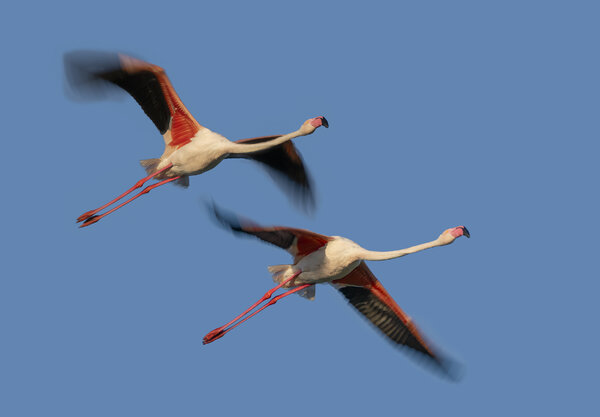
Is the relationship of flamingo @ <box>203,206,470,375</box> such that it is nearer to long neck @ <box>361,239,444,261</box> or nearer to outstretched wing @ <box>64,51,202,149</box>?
long neck @ <box>361,239,444,261</box>

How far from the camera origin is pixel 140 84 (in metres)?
29.5

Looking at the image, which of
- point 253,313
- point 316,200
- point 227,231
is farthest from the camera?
point 316,200

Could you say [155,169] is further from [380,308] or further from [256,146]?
[380,308]

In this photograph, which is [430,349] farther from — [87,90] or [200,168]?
[87,90]

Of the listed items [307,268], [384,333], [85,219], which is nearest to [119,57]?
[85,219]

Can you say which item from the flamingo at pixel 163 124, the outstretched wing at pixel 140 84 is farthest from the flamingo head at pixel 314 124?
the outstretched wing at pixel 140 84

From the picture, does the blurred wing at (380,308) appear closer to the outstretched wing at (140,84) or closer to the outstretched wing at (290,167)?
the outstretched wing at (290,167)

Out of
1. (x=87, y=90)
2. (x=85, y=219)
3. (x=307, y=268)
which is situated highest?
(x=87, y=90)

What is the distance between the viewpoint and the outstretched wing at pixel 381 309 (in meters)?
30.1

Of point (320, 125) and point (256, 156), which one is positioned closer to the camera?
point (320, 125)

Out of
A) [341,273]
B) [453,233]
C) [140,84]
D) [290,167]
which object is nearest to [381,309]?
[341,273]

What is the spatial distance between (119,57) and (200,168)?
2.47m

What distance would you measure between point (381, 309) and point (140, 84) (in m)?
6.11

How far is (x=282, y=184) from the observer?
104 feet
